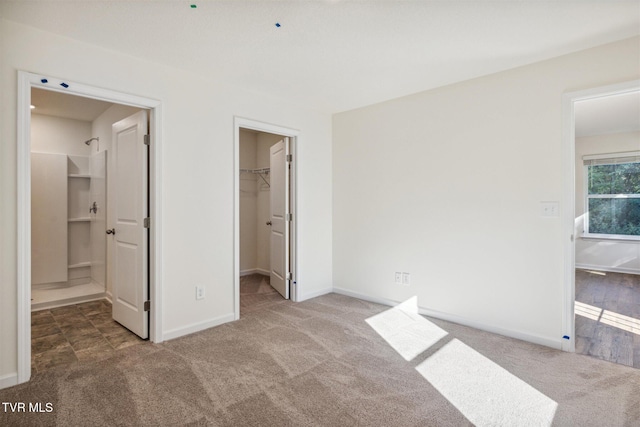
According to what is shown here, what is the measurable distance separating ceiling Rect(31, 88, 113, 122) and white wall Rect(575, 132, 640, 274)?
7.88 metres

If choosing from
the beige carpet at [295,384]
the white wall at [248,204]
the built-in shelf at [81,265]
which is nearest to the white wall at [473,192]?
the beige carpet at [295,384]

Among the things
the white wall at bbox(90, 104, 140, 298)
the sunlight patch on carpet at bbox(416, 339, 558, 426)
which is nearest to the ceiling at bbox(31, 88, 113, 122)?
the white wall at bbox(90, 104, 140, 298)

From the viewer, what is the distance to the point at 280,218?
14.3ft

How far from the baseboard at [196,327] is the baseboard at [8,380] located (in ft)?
3.18

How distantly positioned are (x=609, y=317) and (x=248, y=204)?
5070mm

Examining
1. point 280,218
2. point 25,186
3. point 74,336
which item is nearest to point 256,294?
point 280,218

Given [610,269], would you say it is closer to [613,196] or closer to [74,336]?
[613,196]

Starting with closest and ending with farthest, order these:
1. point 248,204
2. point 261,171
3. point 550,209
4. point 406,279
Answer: point 550,209 → point 406,279 → point 261,171 → point 248,204

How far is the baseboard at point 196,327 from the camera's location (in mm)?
→ 2969

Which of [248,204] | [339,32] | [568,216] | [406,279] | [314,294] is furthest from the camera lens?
[248,204]

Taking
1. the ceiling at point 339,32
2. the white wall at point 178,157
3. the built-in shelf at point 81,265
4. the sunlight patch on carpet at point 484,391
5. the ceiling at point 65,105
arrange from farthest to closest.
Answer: the built-in shelf at point 81,265 → the ceiling at point 65,105 → the white wall at point 178,157 → the ceiling at point 339,32 → the sunlight patch on carpet at point 484,391

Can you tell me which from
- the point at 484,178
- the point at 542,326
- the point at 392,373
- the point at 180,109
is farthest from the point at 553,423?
the point at 180,109

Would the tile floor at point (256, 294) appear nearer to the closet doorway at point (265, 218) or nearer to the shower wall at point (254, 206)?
the closet doorway at point (265, 218)

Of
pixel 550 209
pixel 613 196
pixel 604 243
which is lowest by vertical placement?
pixel 604 243
